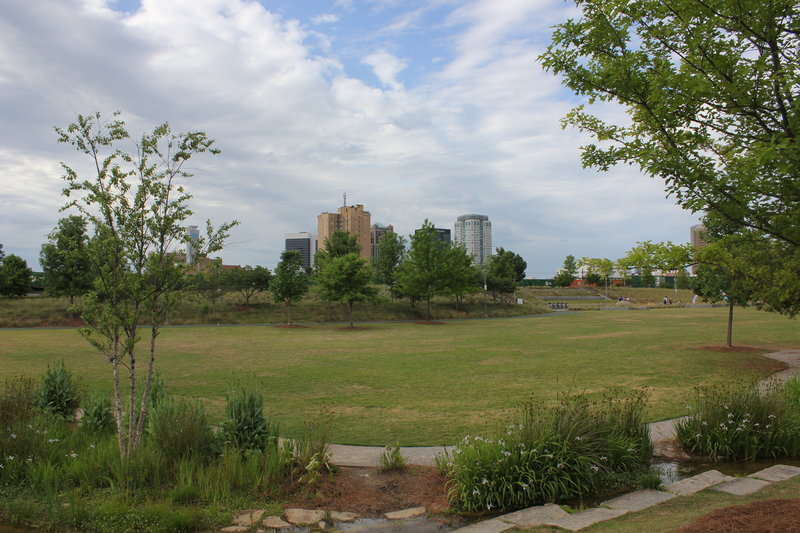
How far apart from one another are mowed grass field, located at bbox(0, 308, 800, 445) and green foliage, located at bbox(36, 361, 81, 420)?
2.32 meters

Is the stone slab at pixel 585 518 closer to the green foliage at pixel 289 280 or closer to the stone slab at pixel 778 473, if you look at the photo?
the stone slab at pixel 778 473

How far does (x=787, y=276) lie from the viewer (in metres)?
→ 4.62

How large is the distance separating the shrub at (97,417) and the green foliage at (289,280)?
32121 mm

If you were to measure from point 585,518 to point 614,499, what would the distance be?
830mm

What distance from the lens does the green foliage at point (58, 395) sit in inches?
313

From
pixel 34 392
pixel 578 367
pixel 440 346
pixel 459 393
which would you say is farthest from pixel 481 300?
pixel 34 392

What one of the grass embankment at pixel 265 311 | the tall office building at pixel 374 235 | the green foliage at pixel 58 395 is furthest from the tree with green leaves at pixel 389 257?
the tall office building at pixel 374 235

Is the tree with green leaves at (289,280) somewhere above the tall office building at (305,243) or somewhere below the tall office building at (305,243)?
below

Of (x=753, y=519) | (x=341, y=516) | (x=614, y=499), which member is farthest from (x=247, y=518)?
(x=753, y=519)

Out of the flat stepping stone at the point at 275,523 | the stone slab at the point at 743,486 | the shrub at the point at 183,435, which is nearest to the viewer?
the flat stepping stone at the point at 275,523

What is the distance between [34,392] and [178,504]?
5.30m

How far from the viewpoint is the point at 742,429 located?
6488 mm

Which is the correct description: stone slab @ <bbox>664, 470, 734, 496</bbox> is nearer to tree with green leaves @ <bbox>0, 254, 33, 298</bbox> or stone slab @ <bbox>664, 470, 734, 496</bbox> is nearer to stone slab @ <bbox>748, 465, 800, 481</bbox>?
stone slab @ <bbox>748, 465, 800, 481</bbox>

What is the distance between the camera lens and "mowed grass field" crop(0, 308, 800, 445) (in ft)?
30.1
